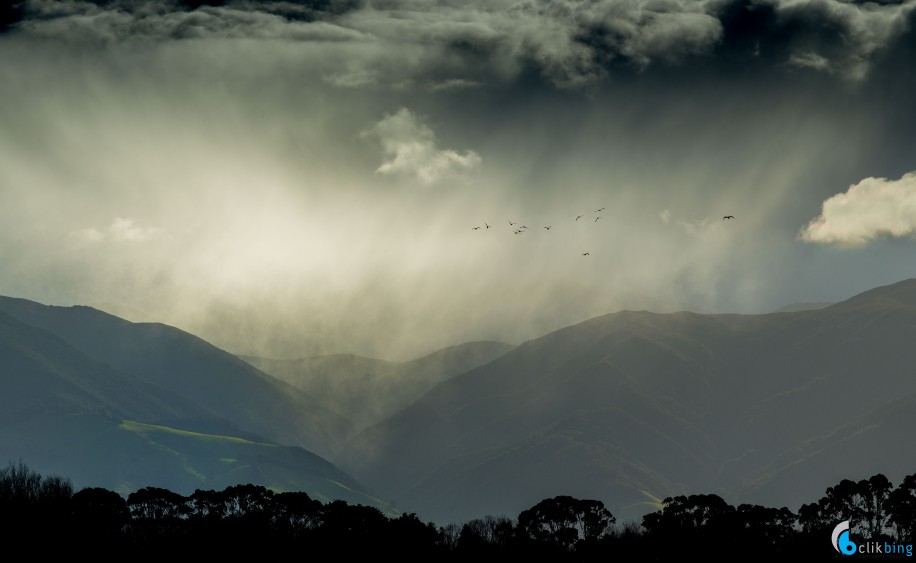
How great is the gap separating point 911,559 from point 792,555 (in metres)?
32.6

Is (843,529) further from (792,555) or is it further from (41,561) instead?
(41,561)

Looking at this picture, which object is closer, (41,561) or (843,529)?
(843,529)

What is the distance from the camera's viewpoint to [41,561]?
198 m

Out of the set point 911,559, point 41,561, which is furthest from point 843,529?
point 41,561

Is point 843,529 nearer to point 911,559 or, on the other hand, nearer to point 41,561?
point 911,559

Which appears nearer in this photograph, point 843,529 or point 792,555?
point 843,529

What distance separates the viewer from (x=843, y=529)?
180 m

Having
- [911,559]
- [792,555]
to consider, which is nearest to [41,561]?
[792,555]

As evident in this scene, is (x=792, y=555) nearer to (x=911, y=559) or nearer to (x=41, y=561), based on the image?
(x=911, y=559)

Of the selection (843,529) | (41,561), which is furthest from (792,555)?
(41,561)

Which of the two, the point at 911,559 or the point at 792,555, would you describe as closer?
the point at 911,559

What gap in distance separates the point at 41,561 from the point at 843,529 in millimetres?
154429

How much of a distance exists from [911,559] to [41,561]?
163 metres
